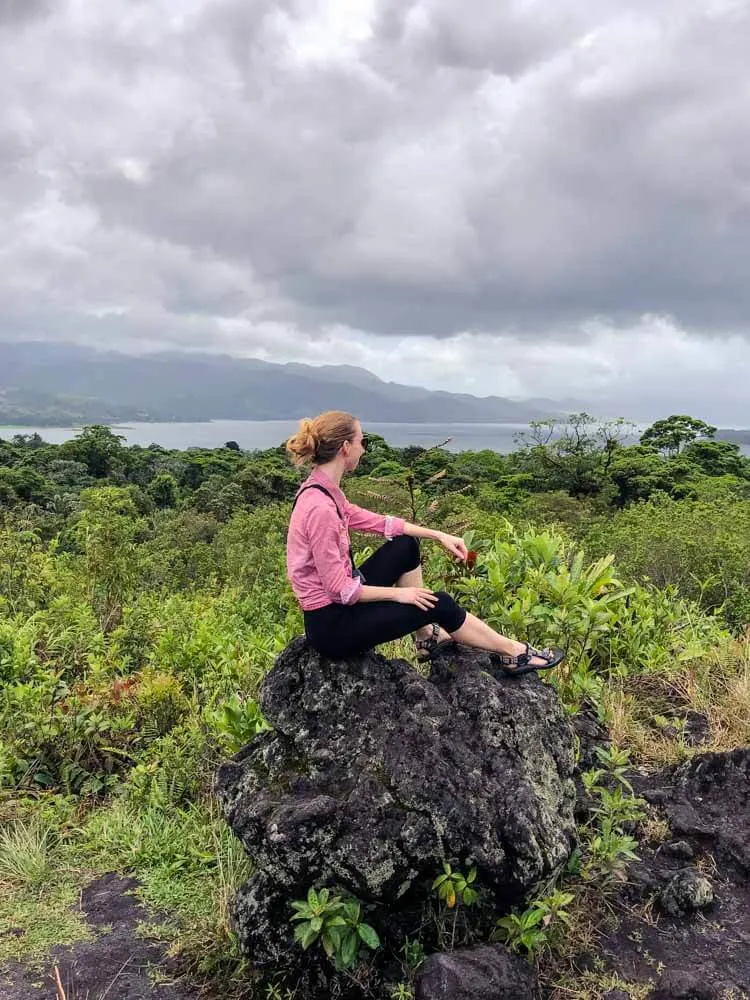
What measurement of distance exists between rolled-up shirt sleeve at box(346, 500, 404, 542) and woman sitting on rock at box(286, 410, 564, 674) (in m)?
0.12

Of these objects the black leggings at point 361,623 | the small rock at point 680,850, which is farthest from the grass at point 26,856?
the small rock at point 680,850

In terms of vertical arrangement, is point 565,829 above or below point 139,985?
above

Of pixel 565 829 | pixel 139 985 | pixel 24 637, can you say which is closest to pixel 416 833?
pixel 565 829

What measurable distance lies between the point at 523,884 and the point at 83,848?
253cm

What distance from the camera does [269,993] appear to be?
2.93 m

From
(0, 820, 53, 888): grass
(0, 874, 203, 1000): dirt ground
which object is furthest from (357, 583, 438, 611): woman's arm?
(0, 820, 53, 888): grass

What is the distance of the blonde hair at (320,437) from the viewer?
362cm

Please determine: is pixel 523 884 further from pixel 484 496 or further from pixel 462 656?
pixel 484 496

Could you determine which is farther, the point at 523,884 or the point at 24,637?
the point at 24,637

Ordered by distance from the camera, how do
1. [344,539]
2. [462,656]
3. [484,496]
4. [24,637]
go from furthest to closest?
[484,496], [24,637], [462,656], [344,539]

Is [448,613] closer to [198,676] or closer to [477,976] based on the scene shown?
[477,976]

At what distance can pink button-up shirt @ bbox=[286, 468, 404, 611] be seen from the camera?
3406mm

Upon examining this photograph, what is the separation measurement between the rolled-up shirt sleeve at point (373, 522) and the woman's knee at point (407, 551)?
0.24ft

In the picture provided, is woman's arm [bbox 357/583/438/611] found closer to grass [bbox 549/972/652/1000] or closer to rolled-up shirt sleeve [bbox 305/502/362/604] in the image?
rolled-up shirt sleeve [bbox 305/502/362/604]
